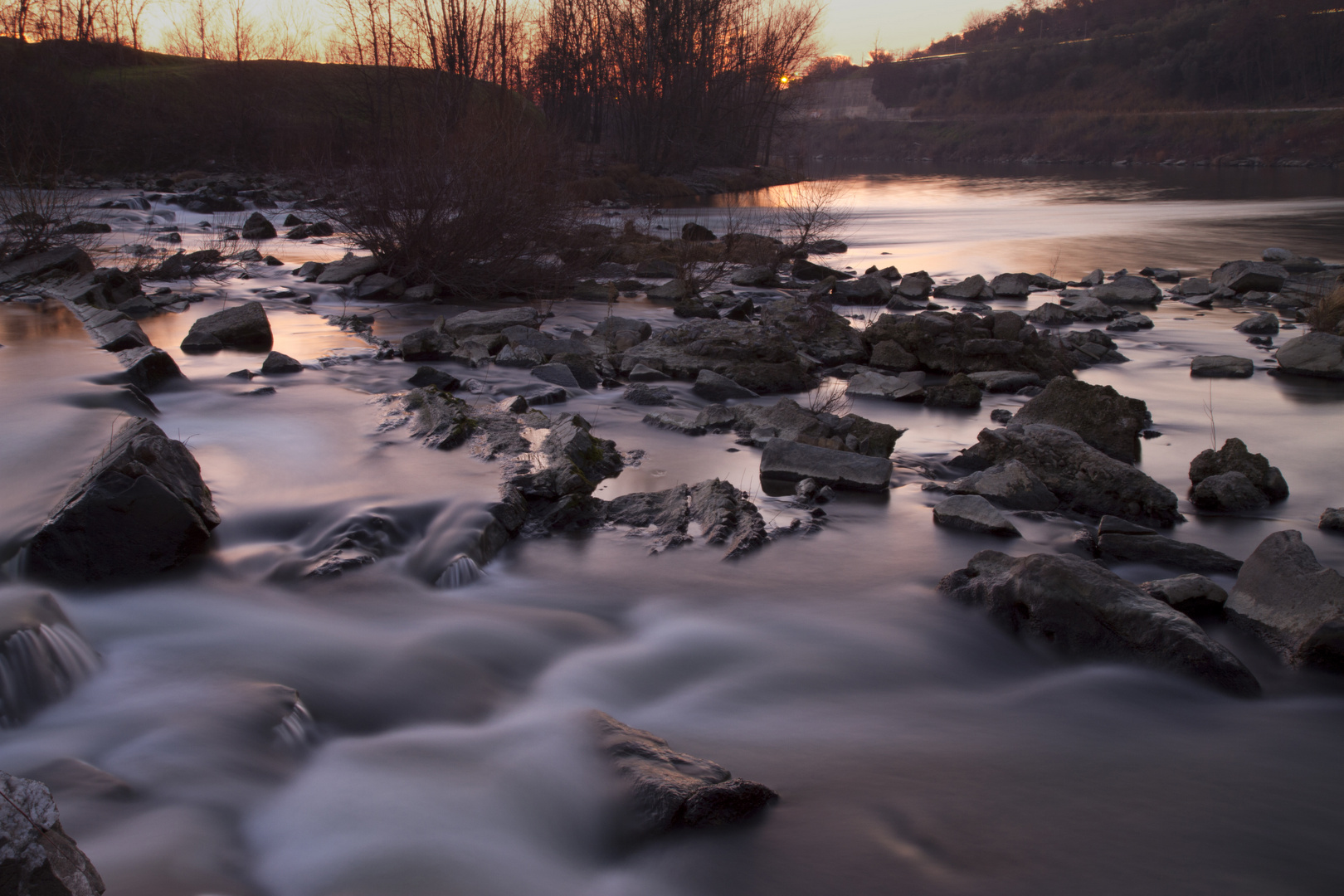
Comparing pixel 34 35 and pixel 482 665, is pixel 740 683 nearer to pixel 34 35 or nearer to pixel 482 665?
pixel 482 665

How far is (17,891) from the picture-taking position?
1.68 meters

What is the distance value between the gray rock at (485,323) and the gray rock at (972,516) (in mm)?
5459

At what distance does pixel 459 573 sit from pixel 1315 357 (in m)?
8.92

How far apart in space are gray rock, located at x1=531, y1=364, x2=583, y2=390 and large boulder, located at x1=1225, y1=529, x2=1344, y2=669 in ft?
17.5

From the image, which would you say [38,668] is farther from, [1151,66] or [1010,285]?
[1151,66]

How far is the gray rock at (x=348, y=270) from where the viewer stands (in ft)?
41.9

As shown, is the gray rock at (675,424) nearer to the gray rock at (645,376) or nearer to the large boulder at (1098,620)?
the gray rock at (645,376)

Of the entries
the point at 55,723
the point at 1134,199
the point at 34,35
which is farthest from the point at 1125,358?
the point at 34,35

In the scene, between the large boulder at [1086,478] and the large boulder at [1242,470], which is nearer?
the large boulder at [1086,478]

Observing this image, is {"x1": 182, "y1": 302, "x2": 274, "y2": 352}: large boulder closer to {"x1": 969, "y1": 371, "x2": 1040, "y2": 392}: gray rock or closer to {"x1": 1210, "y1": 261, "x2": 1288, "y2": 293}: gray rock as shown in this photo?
{"x1": 969, "y1": 371, "x2": 1040, "y2": 392}: gray rock

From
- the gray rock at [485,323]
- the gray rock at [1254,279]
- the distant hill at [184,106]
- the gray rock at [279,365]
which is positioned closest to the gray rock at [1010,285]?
the gray rock at [1254,279]

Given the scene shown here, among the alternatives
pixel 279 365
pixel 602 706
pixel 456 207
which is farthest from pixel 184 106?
pixel 602 706

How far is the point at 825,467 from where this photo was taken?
5824mm

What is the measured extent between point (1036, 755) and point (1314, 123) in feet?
222
